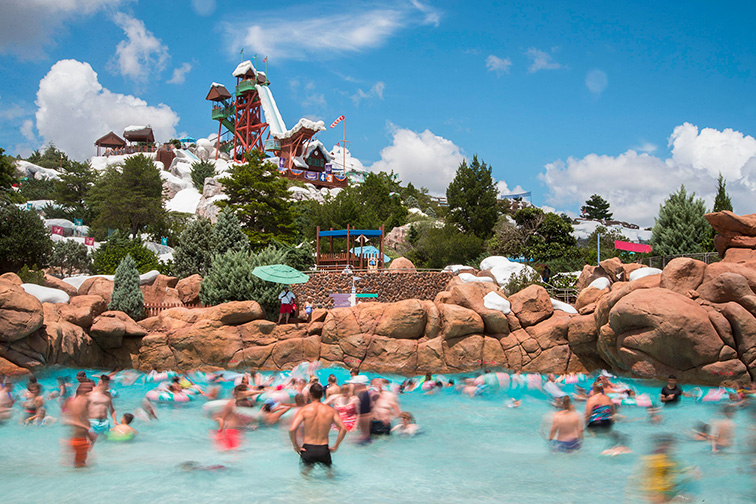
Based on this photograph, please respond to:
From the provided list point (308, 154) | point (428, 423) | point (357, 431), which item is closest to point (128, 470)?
point (357, 431)

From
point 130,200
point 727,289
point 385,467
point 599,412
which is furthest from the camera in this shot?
point 130,200

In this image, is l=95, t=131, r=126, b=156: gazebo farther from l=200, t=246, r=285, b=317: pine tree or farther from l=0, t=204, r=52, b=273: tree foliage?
l=200, t=246, r=285, b=317: pine tree

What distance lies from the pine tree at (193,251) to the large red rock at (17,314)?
1027 centimetres

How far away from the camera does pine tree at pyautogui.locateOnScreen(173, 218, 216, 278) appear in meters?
23.8

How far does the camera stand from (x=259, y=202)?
28453 mm

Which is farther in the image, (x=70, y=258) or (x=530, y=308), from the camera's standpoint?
(x=70, y=258)

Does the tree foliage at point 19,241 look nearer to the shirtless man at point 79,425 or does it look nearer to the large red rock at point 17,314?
the large red rock at point 17,314

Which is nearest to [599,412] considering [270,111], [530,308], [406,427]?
[406,427]

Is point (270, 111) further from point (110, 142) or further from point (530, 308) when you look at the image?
point (530, 308)

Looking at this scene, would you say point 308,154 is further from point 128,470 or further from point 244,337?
point 128,470

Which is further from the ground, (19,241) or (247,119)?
(247,119)

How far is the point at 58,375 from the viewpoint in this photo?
1398 cm

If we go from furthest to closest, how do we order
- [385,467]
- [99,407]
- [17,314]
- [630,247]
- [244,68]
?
1. [244,68]
2. [630,247]
3. [17,314]
4. [385,467]
5. [99,407]

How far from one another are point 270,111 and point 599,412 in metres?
60.0
